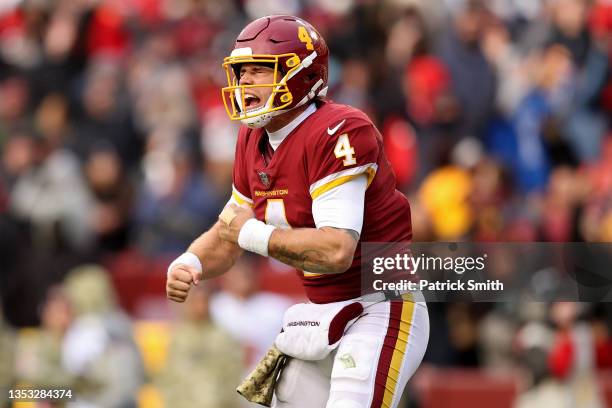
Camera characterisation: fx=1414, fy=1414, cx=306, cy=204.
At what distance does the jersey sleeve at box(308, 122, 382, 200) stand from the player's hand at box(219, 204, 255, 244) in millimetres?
313

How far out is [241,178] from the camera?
651 centimetres

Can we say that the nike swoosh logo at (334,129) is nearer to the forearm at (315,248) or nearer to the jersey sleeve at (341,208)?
the jersey sleeve at (341,208)

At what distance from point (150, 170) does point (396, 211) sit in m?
7.49

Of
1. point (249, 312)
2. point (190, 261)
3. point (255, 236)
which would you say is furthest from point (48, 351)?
point (255, 236)

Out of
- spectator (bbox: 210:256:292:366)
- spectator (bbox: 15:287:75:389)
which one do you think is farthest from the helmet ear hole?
spectator (bbox: 210:256:292:366)

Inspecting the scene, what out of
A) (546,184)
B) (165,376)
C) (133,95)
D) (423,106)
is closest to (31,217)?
(133,95)

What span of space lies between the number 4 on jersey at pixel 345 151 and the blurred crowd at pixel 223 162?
4419mm

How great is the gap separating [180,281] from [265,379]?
0.60m

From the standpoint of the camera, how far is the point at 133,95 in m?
14.3

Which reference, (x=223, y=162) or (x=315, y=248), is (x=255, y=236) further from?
(x=223, y=162)

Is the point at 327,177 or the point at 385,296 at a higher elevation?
the point at 327,177

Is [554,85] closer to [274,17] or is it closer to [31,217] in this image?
[31,217]

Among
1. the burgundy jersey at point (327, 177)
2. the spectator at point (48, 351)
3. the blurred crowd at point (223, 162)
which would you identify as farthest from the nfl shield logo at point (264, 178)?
the blurred crowd at point (223, 162)

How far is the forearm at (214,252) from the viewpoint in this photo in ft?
21.3
